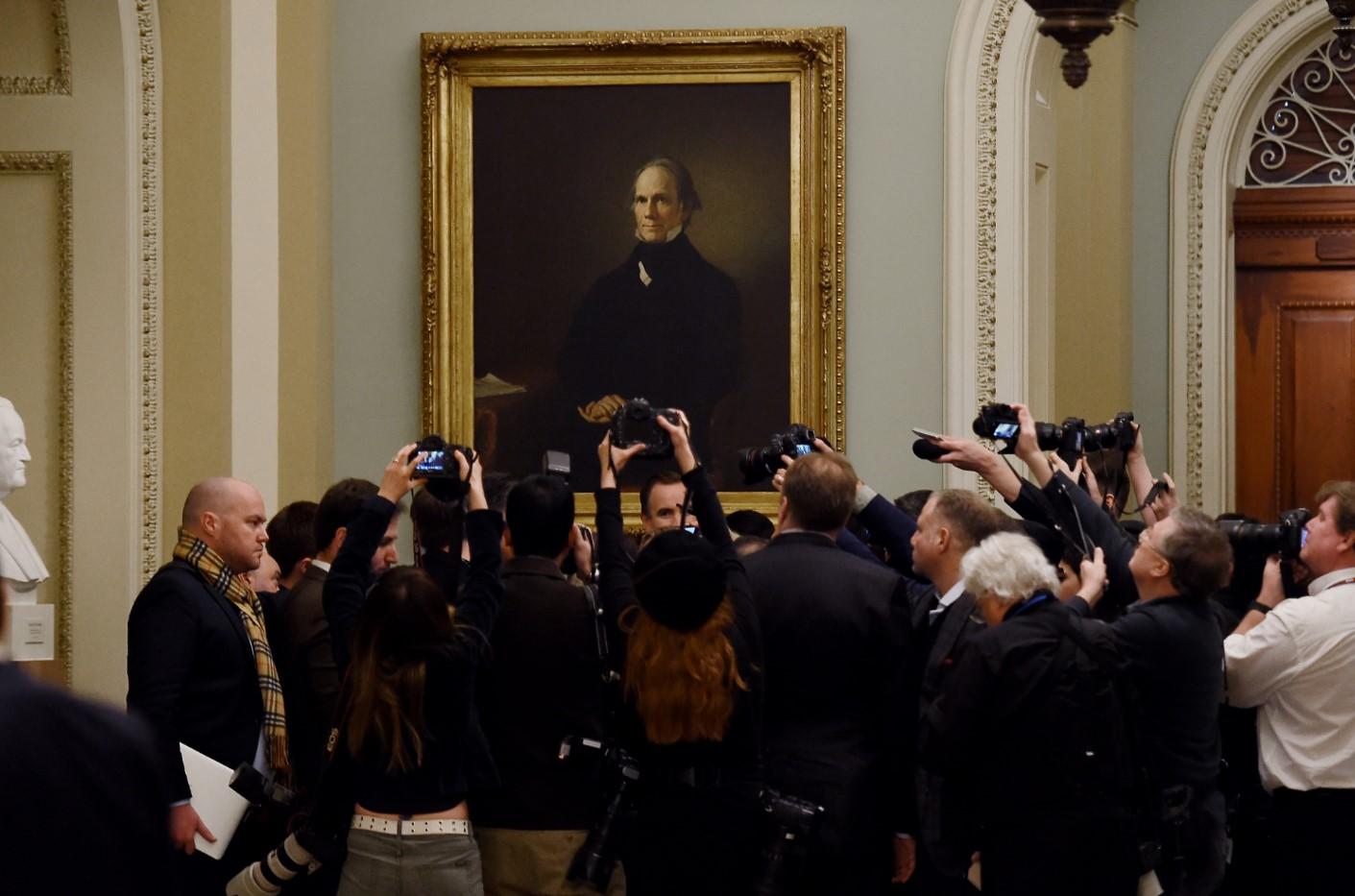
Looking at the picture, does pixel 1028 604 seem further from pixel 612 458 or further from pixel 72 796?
pixel 72 796

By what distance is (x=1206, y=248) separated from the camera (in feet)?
34.1

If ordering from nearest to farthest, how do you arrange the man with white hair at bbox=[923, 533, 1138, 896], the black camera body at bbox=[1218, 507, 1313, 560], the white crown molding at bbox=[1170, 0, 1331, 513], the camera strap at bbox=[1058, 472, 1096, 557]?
the man with white hair at bbox=[923, 533, 1138, 896] < the camera strap at bbox=[1058, 472, 1096, 557] < the black camera body at bbox=[1218, 507, 1313, 560] < the white crown molding at bbox=[1170, 0, 1331, 513]

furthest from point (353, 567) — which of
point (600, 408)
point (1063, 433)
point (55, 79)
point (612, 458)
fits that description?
point (600, 408)

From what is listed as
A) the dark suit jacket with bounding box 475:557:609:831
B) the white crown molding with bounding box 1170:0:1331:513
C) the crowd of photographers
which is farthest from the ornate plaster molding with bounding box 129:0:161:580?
the white crown molding with bounding box 1170:0:1331:513

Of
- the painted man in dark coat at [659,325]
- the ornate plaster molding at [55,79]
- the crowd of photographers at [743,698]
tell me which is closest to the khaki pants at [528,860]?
the crowd of photographers at [743,698]

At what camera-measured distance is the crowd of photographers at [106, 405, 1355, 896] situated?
15.7 ft

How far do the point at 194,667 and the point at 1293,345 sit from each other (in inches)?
281

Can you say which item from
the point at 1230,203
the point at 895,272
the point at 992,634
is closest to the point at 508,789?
the point at 992,634

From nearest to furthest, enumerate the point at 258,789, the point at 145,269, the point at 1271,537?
the point at 258,789
the point at 1271,537
the point at 145,269

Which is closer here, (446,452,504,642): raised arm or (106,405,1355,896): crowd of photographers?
(106,405,1355,896): crowd of photographers

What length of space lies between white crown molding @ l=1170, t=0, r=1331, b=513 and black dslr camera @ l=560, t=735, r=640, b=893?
19.7 ft

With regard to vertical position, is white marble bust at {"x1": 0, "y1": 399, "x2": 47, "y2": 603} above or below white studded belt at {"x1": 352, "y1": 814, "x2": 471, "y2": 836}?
above

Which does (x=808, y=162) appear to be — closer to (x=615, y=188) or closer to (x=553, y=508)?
(x=615, y=188)

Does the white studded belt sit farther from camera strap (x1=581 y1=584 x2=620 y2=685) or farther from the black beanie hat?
the black beanie hat
